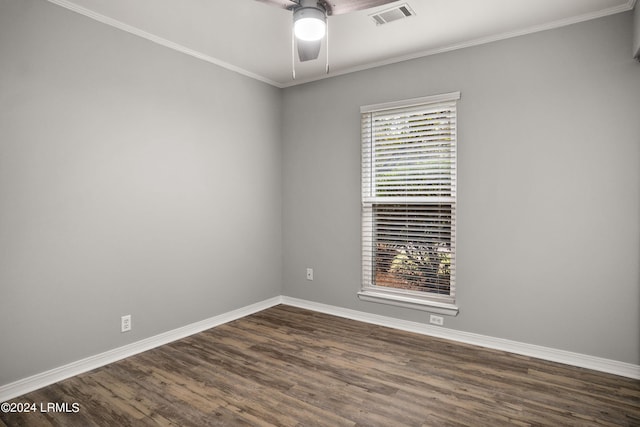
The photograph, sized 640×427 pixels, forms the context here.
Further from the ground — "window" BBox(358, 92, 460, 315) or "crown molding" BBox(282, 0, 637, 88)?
"crown molding" BBox(282, 0, 637, 88)

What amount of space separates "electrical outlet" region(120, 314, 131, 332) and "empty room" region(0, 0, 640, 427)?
0.03m

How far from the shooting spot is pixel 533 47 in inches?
116

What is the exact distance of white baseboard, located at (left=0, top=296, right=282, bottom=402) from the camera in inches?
94.4

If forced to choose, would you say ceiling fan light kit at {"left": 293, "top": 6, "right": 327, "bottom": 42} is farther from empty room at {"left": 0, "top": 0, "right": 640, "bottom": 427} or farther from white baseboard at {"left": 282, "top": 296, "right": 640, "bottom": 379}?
white baseboard at {"left": 282, "top": 296, "right": 640, "bottom": 379}

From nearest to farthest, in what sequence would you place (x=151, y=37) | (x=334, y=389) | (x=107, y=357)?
(x=334, y=389) → (x=107, y=357) → (x=151, y=37)

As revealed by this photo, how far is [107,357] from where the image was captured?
9.36 ft

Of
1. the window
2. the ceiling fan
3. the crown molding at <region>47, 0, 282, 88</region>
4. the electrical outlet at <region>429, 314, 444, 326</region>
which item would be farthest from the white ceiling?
the electrical outlet at <region>429, 314, 444, 326</region>

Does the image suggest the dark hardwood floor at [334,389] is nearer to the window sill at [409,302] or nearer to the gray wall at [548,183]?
the window sill at [409,302]

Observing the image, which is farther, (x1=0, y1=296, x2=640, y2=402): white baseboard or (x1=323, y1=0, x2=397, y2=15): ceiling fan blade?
(x1=0, y1=296, x2=640, y2=402): white baseboard

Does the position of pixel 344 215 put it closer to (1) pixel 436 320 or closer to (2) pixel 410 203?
(2) pixel 410 203

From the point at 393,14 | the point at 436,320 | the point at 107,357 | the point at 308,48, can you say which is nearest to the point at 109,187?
the point at 107,357

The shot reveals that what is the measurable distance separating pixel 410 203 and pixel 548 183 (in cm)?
112

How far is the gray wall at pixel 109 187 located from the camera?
2.41 meters

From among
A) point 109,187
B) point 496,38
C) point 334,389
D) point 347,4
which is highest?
point 496,38
